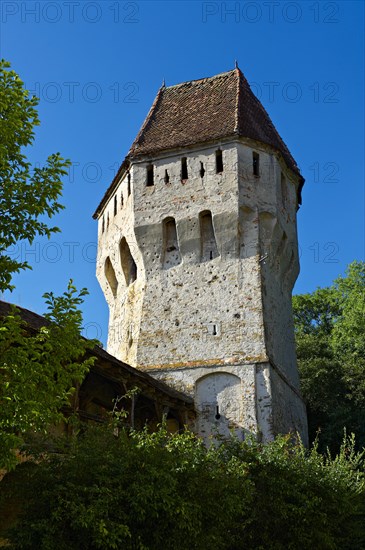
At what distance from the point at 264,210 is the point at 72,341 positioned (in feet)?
45.7

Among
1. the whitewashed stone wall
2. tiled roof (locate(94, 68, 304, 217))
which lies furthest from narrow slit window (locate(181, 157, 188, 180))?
tiled roof (locate(94, 68, 304, 217))

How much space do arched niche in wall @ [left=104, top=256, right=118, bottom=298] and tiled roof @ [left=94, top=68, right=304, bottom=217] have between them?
8.48 feet

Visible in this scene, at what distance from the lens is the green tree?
8.11m

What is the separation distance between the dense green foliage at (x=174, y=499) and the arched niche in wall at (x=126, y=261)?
1017 centimetres

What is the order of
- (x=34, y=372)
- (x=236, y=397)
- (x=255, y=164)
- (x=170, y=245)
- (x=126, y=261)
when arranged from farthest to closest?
(x=126, y=261) → (x=255, y=164) → (x=170, y=245) → (x=236, y=397) → (x=34, y=372)

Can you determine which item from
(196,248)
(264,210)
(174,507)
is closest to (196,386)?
(196,248)

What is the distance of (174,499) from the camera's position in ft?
32.9

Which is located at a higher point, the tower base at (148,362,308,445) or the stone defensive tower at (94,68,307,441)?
the stone defensive tower at (94,68,307,441)

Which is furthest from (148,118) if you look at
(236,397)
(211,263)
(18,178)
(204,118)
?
(18,178)

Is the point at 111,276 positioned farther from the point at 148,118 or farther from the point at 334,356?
the point at 334,356

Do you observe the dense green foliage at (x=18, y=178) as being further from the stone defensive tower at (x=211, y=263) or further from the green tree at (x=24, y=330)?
the stone defensive tower at (x=211, y=263)

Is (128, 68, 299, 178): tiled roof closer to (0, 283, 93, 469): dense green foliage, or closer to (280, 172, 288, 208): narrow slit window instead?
(280, 172, 288, 208): narrow slit window

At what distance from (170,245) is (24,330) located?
13.3 metres

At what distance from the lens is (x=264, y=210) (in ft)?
72.7
